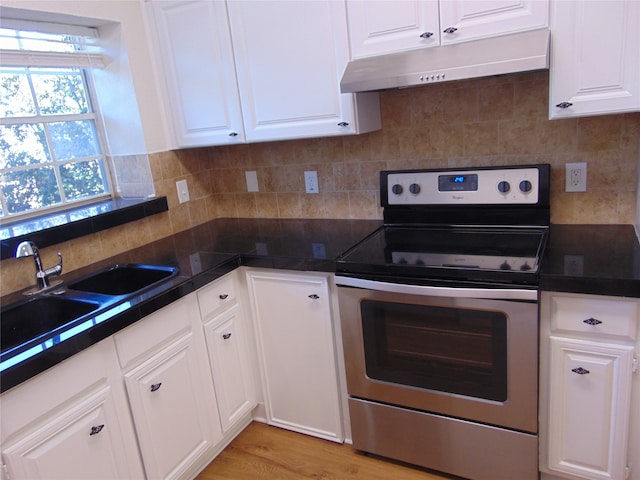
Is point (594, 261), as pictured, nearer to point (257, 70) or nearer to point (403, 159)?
point (403, 159)

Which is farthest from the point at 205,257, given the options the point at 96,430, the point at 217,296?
the point at 96,430

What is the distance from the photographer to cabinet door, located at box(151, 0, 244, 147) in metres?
2.14

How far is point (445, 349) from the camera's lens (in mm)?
1701

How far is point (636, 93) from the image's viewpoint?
1.48 meters

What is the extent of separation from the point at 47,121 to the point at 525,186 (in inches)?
83.4

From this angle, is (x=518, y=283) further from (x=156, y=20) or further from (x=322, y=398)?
(x=156, y=20)

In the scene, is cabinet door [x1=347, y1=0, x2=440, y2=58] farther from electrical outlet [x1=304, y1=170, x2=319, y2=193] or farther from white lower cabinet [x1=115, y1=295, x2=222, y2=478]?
white lower cabinet [x1=115, y1=295, x2=222, y2=478]

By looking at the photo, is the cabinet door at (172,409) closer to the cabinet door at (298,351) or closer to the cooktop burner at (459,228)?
the cabinet door at (298,351)

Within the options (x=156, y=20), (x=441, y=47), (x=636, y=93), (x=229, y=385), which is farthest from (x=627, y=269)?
(x=156, y=20)

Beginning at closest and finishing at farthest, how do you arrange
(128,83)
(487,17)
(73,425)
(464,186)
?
(73,425) < (487,17) < (464,186) < (128,83)

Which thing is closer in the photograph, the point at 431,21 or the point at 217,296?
the point at 431,21

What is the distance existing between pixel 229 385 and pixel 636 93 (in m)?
1.88

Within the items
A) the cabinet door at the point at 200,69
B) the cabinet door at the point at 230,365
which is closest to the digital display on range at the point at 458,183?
the cabinet door at the point at 200,69

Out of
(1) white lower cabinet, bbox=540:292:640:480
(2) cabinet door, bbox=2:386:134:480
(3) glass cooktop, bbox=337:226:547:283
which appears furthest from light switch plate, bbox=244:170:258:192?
(1) white lower cabinet, bbox=540:292:640:480
